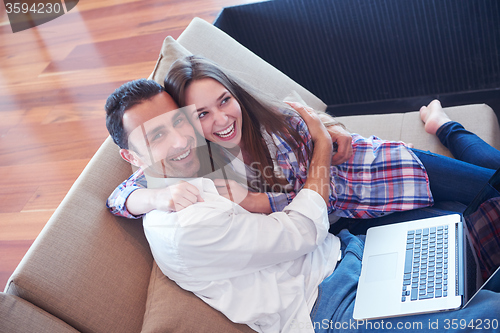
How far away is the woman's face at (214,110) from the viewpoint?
48.7 inches

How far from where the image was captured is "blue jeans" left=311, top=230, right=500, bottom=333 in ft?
3.07

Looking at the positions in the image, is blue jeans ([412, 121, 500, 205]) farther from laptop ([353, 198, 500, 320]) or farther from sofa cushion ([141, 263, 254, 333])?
sofa cushion ([141, 263, 254, 333])

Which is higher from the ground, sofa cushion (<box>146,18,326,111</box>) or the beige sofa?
sofa cushion (<box>146,18,326,111</box>)

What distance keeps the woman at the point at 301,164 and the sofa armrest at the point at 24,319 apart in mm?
574

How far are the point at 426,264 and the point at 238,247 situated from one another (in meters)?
0.48

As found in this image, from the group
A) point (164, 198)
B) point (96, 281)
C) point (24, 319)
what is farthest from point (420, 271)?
point (24, 319)

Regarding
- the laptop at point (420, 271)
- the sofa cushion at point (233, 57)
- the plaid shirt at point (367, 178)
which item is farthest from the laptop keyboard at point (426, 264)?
the sofa cushion at point (233, 57)

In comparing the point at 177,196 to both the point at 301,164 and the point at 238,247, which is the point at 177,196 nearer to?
the point at 238,247

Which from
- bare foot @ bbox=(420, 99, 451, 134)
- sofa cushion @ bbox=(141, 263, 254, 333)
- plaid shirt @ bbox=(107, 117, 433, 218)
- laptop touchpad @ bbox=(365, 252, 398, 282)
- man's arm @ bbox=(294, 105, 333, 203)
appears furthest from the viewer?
bare foot @ bbox=(420, 99, 451, 134)

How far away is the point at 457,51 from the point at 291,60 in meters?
0.73

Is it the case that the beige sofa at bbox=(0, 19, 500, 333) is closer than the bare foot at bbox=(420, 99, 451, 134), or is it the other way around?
the beige sofa at bbox=(0, 19, 500, 333)

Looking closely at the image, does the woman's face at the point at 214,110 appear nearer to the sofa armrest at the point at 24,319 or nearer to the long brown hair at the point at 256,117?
the long brown hair at the point at 256,117

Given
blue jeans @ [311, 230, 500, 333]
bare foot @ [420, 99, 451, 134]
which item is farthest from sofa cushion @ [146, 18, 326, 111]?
blue jeans @ [311, 230, 500, 333]

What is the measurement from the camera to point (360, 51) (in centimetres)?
201
